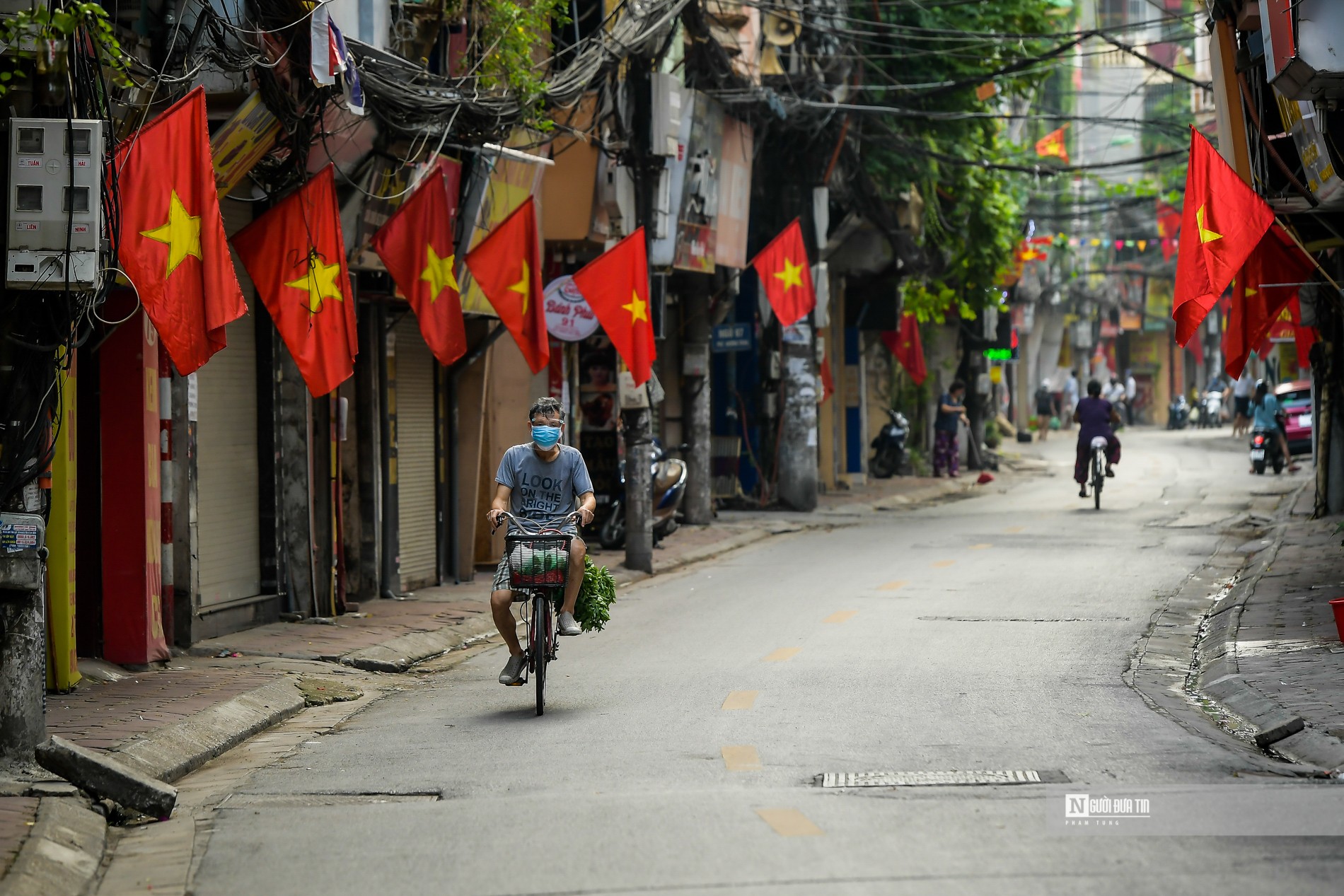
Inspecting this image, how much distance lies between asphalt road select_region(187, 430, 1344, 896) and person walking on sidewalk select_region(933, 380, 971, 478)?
64.4 ft

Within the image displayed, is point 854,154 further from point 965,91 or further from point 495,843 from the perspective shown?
point 495,843

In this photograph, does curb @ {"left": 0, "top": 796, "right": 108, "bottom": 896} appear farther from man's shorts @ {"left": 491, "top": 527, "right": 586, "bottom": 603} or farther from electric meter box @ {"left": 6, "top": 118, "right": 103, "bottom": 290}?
man's shorts @ {"left": 491, "top": 527, "right": 586, "bottom": 603}

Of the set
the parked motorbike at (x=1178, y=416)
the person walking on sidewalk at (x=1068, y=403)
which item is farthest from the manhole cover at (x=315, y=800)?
the person walking on sidewalk at (x=1068, y=403)

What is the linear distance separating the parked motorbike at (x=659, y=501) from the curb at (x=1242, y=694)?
7323 mm

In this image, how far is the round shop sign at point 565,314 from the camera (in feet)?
61.0

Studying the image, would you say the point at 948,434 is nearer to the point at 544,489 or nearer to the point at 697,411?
the point at 697,411

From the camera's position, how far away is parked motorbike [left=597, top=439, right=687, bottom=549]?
20.1 meters

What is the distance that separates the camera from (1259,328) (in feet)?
52.9

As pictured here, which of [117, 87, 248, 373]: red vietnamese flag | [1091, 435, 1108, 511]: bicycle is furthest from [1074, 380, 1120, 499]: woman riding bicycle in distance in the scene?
[117, 87, 248, 373]: red vietnamese flag

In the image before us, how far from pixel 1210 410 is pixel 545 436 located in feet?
175

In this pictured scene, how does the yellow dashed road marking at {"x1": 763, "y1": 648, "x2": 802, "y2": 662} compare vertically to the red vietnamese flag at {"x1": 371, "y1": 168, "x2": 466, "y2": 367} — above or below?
below

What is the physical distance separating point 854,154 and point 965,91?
8.67ft

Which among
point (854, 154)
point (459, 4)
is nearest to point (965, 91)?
point (854, 154)

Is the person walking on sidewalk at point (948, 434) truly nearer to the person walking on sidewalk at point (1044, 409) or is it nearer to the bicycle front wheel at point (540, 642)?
the person walking on sidewalk at point (1044, 409)
